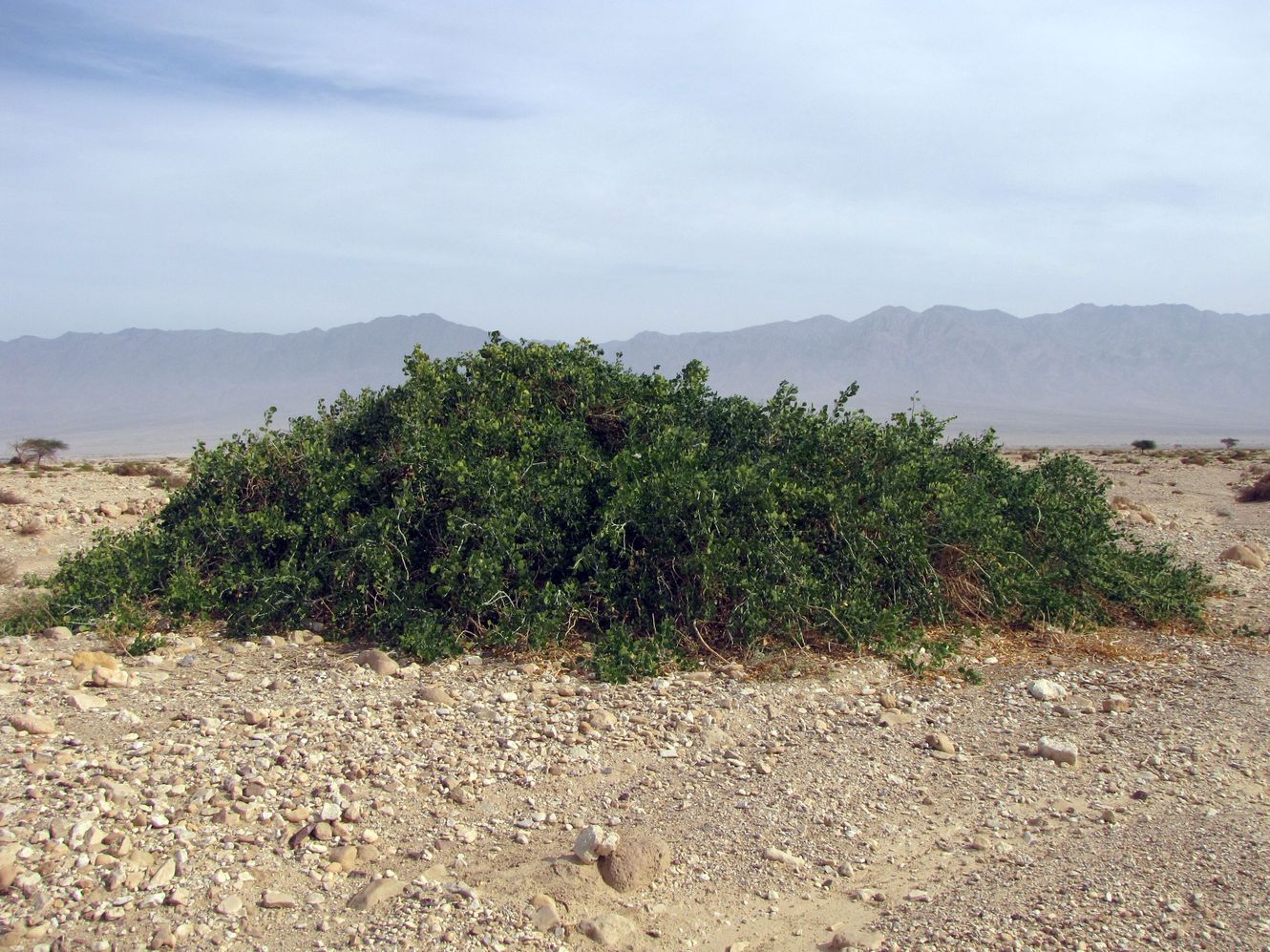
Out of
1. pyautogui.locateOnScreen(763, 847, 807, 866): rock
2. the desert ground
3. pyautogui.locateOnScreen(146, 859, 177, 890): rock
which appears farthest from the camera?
pyautogui.locateOnScreen(763, 847, 807, 866): rock

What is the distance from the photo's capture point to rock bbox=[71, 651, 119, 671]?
6182mm

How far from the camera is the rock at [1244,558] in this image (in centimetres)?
1062

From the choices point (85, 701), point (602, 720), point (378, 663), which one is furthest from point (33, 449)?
point (602, 720)

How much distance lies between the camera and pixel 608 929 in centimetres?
348

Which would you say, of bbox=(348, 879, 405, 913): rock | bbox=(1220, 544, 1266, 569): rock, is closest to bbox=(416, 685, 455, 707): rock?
bbox=(348, 879, 405, 913): rock

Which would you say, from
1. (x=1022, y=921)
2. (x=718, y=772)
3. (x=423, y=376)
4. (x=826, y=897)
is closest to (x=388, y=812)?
(x=718, y=772)

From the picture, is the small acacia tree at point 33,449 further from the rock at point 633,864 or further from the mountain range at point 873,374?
the mountain range at point 873,374

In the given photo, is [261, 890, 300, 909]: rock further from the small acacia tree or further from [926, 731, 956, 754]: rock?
the small acacia tree

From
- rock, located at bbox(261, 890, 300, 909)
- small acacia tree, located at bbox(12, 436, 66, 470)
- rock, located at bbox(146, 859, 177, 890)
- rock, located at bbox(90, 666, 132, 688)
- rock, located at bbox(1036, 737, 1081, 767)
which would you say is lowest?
small acacia tree, located at bbox(12, 436, 66, 470)

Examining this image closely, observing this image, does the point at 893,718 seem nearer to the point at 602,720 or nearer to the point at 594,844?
the point at 602,720

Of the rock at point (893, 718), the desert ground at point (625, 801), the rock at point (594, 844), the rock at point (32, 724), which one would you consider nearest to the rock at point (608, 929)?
the desert ground at point (625, 801)

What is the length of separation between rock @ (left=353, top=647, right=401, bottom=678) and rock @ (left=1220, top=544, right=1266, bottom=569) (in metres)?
8.98

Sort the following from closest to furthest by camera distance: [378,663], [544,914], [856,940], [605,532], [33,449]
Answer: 1. [856,940]
2. [544,914]
3. [378,663]
4. [605,532]
5. [33,449]

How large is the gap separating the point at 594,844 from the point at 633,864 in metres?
0.17
